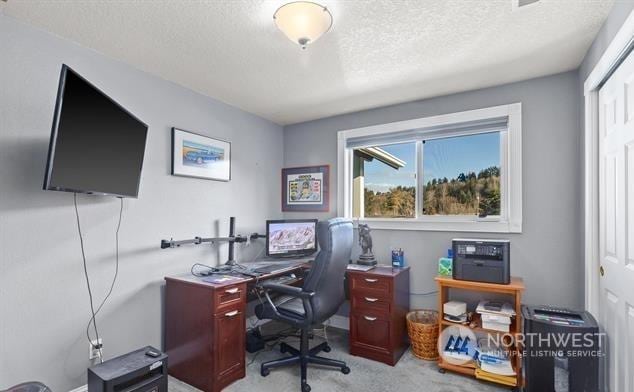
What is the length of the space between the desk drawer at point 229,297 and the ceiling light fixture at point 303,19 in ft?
5.51

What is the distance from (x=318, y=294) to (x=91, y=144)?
1.68m

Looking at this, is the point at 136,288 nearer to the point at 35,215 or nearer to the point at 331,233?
the point at 35,215

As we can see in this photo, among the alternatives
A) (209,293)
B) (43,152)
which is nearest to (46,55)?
(43,152)

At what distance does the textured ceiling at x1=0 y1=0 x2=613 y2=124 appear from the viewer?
5.40 ft

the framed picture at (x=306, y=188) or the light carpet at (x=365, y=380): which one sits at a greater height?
the framed picture at (x=306, y=188)

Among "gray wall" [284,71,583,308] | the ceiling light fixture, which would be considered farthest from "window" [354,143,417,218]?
the ceiling light fixture

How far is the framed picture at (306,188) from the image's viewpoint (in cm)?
356

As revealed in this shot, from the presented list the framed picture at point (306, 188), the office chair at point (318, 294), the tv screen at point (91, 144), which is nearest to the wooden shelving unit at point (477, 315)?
the office chair at point (318, 294)

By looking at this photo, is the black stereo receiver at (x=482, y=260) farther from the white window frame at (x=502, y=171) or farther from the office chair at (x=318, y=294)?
the office chair at (x=318, y=294)

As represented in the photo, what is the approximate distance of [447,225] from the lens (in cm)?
284

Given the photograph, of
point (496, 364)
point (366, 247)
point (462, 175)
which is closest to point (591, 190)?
point (462, 175)

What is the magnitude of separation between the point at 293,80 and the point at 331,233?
130cm

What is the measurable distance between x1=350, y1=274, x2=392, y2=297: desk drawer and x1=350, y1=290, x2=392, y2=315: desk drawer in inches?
1.0

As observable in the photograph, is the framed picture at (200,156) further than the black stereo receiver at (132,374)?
Yes
